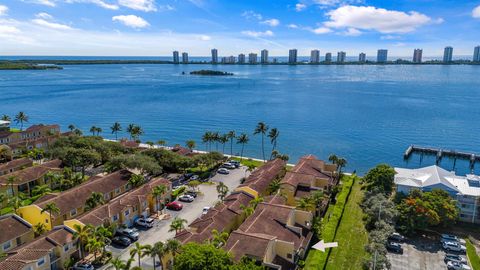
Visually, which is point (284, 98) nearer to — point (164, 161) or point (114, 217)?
point (164, 161)

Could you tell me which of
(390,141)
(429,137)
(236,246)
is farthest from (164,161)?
(429,137)

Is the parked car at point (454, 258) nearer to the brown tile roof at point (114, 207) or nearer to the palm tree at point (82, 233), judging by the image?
the brown tile roof at point (114, 207)

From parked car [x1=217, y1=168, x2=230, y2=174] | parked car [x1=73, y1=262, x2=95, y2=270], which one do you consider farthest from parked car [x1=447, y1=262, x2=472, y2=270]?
parked car [x1=217, y1=168, x2=230, y2=174]

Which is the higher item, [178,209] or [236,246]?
[236,246]

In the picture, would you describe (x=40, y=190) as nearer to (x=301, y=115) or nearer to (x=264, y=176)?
(x=264, y=176)

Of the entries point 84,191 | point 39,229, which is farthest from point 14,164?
point 39,229

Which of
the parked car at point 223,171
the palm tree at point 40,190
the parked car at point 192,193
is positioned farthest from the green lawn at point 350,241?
the palm tree at point 40,190

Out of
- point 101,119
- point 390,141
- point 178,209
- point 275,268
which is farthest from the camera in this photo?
point 101,119

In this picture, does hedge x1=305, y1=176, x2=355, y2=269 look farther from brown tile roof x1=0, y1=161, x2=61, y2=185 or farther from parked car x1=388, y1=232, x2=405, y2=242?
brown tile roof x1=0, y1=161, x2=61, y2=185
